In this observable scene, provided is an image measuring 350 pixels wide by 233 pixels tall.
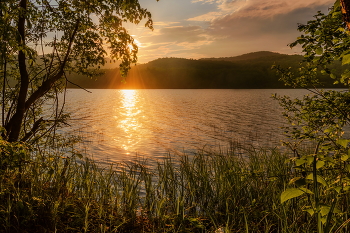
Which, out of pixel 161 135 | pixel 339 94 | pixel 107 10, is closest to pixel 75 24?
pixel 107 10

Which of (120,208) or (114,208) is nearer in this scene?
(114,208)

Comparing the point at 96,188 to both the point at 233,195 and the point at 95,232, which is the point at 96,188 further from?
the point at 233,195

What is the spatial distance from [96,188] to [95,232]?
2080 mm

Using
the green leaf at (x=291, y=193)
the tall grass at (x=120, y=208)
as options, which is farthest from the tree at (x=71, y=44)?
the green leaf at (x=291, y=193)

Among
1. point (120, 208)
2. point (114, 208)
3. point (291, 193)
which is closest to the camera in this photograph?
point (291, 193)

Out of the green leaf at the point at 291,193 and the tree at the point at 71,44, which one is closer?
the green leaf at the point at 291,193

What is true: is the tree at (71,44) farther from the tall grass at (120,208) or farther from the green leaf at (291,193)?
the green leaf at (291,193)

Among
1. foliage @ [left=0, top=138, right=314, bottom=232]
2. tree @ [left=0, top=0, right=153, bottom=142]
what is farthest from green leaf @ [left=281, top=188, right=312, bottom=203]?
tree @ [left=0, top=0, right=153, bottom=142]

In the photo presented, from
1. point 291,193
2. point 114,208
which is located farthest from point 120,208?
point 291,193

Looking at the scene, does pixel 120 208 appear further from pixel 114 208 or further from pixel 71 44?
A: pixel 71 44

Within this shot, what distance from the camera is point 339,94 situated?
5.79m

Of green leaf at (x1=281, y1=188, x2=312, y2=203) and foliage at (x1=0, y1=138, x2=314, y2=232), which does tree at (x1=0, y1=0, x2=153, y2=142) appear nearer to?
foliage at (x1=0, y1=138, x2=314, y2=232)

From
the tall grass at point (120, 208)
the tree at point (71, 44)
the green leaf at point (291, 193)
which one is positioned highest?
the tree at point (71, 44)

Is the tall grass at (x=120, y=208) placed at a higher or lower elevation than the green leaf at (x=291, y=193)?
lower
